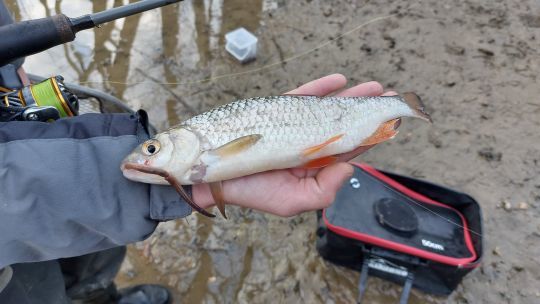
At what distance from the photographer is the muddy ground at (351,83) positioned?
3.17 metres

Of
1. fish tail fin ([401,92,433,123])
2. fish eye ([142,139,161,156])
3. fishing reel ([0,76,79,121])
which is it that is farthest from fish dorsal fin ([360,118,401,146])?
fishing reel ([0,76,79,121])

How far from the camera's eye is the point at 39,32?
221 cm

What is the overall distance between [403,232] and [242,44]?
10.5 feet

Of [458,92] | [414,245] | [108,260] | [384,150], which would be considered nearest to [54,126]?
[108,260]

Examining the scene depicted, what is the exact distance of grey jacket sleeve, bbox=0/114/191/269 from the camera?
1.75m

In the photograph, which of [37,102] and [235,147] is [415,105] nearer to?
[235,147]

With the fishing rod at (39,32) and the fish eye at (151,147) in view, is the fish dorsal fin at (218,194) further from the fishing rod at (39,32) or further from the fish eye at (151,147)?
the fishing rod at (39,32)

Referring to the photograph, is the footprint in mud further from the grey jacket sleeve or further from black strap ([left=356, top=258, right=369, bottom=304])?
the grey jacket sleeve

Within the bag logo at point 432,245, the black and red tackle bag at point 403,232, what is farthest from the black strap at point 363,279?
the bag logo at point 432,245

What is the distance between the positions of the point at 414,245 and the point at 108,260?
7.21ft

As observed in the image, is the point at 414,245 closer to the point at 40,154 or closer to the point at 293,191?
the point at 293,191

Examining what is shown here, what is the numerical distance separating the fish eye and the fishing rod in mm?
811

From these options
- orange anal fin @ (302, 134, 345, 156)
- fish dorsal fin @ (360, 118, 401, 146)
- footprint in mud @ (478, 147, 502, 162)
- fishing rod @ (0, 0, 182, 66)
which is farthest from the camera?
footprint in mud @ (478, 147, 502, 162)

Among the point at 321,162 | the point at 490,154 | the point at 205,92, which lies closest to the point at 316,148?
the point at 321,162
